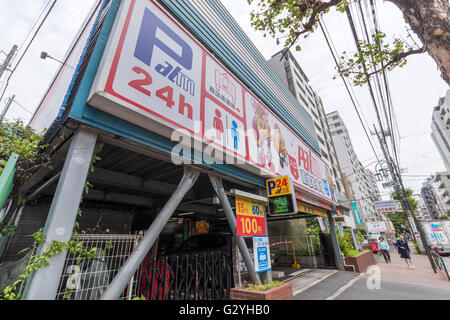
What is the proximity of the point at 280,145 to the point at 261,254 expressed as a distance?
4.04m

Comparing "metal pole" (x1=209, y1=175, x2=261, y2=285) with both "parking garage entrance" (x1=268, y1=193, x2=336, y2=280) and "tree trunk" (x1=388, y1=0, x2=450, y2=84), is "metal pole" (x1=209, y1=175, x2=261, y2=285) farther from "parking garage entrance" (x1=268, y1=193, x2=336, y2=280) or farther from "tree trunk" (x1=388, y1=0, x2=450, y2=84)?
"parking garage entrance" (x1=268, y1=193, x2=336, y2=280)

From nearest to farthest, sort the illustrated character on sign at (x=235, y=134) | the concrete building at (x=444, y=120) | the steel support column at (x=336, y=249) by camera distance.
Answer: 1. the illustrated character on sign at (x=235, y=134)
2. the steel support column at (x=336, y=249)
3. the concrete building at (x=444, y=120)

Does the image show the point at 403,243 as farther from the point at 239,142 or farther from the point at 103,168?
the point at 103,168

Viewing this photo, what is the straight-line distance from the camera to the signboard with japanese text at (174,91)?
293cm

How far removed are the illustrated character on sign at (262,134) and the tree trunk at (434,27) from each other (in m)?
3.93

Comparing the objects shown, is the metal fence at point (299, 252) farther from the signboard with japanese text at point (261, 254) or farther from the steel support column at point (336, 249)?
the signboard with japanese text at point (261, 254)

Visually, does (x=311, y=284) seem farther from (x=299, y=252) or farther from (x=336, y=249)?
(x=299, y=252)

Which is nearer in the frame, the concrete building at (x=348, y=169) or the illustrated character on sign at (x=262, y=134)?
the illustrated character on sign at (x=262, y=134)

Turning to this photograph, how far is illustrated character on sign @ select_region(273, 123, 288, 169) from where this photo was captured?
23.5 ft

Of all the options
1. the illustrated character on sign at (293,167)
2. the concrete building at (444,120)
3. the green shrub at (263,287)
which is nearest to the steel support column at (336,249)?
the illustrated character on sign at (293,167)

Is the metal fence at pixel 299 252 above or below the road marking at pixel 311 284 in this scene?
Answer: above
